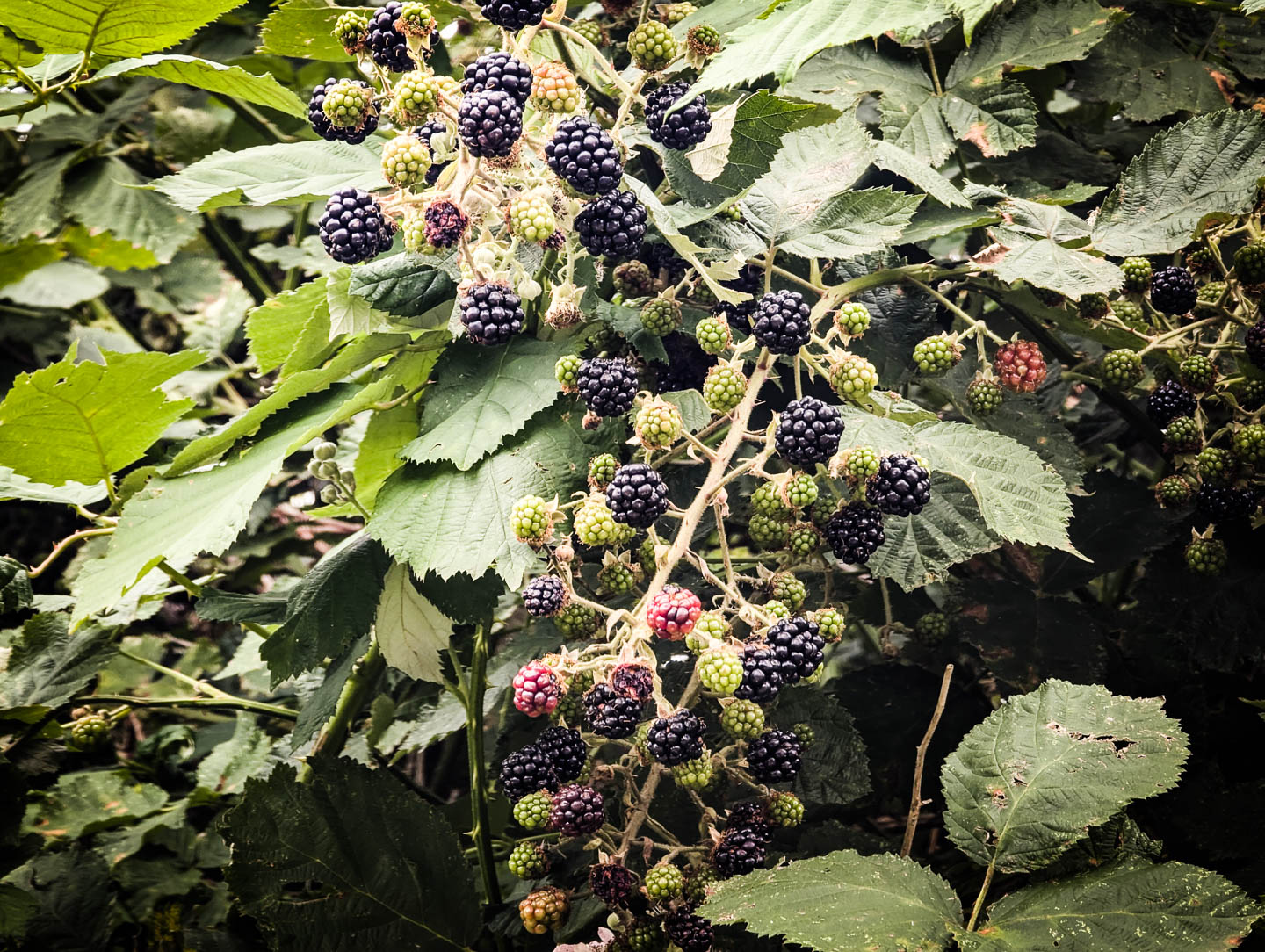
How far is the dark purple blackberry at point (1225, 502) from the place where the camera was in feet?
4.05

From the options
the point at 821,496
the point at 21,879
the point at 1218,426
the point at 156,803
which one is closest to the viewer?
the point at 821,496

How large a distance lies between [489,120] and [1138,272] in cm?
92

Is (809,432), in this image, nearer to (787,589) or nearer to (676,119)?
(787,589)

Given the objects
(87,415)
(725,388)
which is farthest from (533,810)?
(87,415)

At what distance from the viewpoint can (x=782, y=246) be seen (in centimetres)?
114

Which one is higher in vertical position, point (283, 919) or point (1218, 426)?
point (1218, 426)

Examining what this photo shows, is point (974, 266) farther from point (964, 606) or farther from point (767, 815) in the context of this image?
point (767, 815)

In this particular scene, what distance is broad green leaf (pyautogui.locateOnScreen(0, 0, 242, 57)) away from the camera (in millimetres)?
1275

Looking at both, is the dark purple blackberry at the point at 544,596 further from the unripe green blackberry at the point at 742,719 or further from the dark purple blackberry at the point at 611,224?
the dark purple blackberry at the point at 611,224

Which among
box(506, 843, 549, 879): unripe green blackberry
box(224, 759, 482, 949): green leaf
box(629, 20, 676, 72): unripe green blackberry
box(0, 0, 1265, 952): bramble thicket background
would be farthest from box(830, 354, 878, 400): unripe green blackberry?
box(224, 759, 482, 949): green leaf

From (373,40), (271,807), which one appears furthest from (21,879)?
(373,40)

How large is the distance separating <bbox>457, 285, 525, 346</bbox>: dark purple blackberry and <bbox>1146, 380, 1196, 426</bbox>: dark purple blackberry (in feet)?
2.92

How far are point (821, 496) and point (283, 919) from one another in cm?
91

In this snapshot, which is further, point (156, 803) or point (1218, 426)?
point (156, 803)
